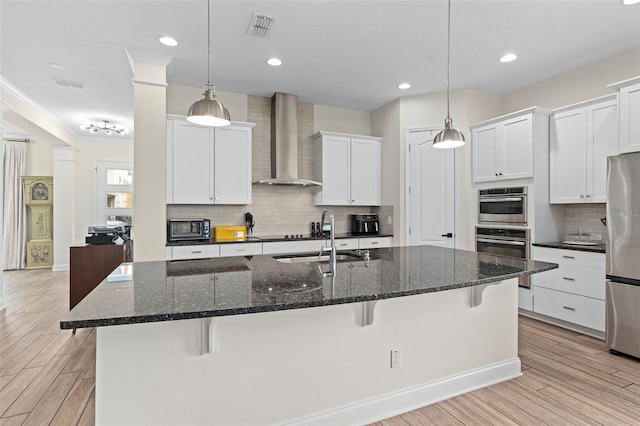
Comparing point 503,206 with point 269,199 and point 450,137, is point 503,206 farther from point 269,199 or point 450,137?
point 269,199

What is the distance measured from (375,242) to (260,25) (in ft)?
10.5

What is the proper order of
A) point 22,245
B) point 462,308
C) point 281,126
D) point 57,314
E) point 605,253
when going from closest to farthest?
point 462,308, point 605,253, point 57,314, point 281,126, point 22,245

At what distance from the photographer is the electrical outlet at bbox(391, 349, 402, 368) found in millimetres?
2174

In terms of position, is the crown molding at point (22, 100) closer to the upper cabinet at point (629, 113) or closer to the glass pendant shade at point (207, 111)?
the glass pendant shade at point (207, 111)

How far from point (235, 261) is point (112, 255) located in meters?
2.27

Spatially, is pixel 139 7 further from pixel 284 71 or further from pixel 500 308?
pixel 500 308

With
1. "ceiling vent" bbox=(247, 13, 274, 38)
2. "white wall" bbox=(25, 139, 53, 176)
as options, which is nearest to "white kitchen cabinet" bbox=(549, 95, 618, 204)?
"ceiling vent" bbox=(247, 13, 274, 38)

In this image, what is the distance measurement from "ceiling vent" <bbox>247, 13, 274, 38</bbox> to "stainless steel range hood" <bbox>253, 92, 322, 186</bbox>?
1.56 metres

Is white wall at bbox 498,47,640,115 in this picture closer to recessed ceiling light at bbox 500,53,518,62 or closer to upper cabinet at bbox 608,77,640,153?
upper cabinet at bbox 608,77,640,153

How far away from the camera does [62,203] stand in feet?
24.0

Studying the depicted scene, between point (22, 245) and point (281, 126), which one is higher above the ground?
point (281, 126)

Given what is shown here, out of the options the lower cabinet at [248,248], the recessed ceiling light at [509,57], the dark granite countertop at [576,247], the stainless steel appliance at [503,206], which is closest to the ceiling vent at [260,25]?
the lower cabinet at [248,248]

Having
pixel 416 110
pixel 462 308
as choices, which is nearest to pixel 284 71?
pixel 416 110

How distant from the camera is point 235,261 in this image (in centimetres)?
250
